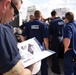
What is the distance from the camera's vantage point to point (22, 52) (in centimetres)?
169

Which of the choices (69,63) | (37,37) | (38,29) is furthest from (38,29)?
(69,63)

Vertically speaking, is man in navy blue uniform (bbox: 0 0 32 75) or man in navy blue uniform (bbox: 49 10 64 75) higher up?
man in navy blue uniform (bbox: 0 0 32 75)

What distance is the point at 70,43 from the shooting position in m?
4.63

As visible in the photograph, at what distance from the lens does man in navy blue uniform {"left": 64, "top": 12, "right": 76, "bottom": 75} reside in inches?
178

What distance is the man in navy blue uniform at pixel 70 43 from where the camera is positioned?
4527 mm

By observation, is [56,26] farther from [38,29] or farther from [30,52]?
[30,52]

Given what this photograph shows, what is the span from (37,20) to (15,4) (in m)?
3.93

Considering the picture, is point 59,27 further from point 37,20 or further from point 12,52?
point 12,52

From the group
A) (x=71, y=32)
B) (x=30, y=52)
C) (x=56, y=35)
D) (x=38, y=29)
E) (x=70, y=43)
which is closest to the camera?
(x=30, y=52)

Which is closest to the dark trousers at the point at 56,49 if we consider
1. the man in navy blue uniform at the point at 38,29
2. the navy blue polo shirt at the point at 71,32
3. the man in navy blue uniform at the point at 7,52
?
the man in navy blue uniform at the point at 38,29

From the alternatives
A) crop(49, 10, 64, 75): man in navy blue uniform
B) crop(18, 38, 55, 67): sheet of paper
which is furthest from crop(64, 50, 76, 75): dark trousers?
crop(18, 38, 55, 67): sheet of paper

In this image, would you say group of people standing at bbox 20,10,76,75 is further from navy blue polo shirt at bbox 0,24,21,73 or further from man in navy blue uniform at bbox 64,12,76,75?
navy blue polo shirt at bbox 0,24,21,73

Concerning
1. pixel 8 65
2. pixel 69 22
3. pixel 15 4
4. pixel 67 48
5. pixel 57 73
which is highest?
pixel 15 4

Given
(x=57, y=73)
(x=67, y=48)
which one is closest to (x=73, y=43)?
(x=67, y=48)
